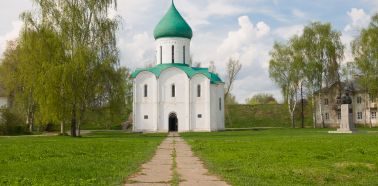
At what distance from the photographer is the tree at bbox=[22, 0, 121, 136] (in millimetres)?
29797

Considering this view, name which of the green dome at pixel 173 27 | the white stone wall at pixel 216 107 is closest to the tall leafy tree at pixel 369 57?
the white stone wall at pixel 216 107

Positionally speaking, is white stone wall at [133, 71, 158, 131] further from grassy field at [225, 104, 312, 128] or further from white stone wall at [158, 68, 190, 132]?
grassy field at [225, 104, 312, 128]

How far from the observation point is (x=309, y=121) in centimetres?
6425

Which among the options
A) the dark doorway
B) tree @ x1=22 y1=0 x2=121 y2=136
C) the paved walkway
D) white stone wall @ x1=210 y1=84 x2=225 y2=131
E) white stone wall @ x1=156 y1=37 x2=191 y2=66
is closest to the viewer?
the paved walkway

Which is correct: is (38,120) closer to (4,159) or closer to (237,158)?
(4,159)

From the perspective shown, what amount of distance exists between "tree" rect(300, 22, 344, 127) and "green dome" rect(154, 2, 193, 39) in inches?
557

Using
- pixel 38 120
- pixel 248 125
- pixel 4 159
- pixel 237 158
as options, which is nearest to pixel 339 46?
pixel 248 125

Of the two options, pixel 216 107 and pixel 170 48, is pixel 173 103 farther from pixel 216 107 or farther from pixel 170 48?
pixel 170 48

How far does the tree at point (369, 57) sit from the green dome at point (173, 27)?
1857 centimetres

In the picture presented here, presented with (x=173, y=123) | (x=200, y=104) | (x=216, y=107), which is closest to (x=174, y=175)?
(x=200, y=104)

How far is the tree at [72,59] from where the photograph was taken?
29.8 metres

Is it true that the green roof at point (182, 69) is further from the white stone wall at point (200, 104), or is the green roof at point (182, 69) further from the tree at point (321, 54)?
the tree at point (321, 54)

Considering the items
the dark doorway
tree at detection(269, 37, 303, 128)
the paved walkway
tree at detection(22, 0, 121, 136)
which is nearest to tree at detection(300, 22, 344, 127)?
tree at detection(269, 37, 303, 128)

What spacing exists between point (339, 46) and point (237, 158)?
41832 mm
